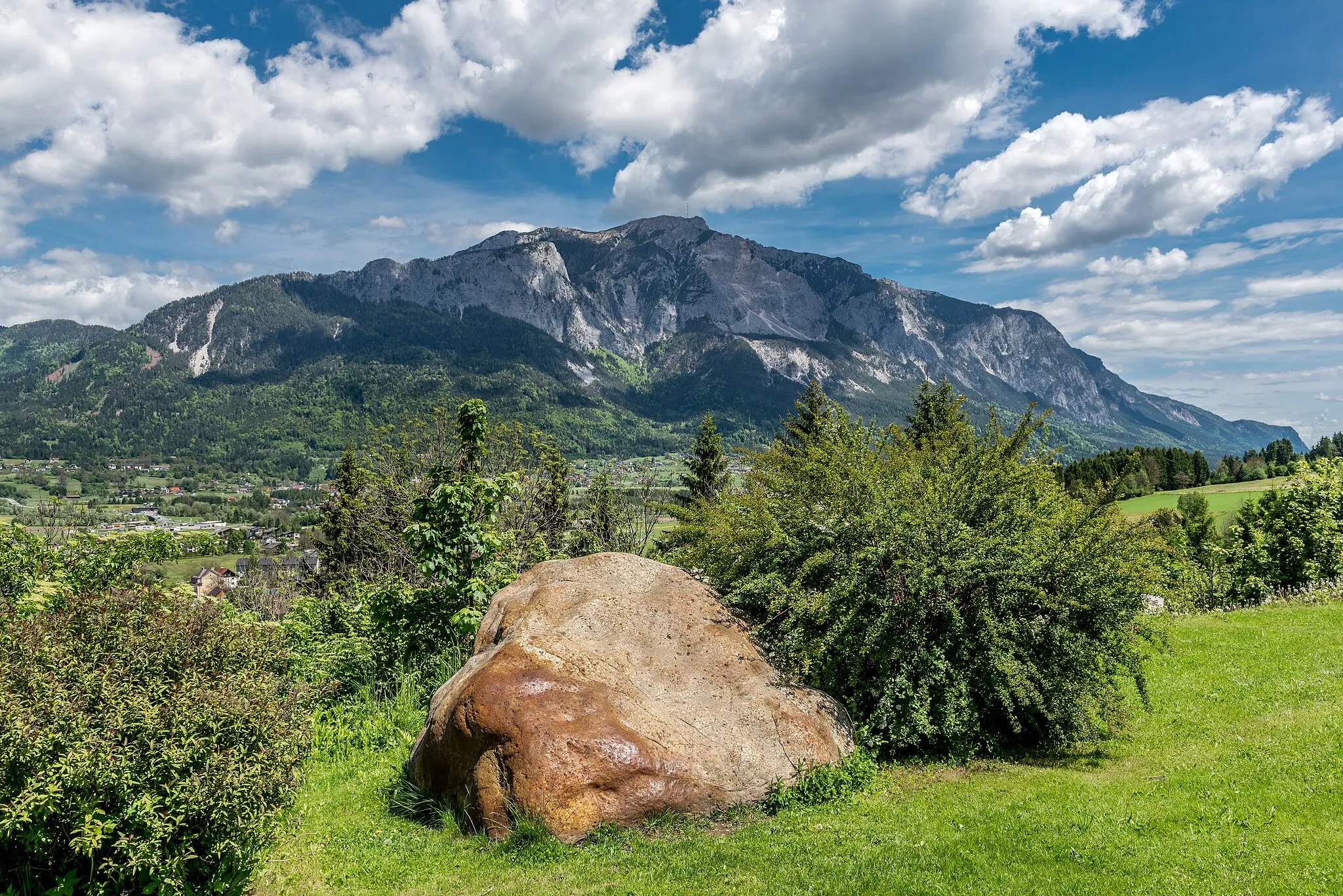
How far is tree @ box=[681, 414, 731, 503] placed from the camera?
37.6 m

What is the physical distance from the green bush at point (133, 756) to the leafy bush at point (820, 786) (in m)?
5.49

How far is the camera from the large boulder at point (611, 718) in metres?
8.02

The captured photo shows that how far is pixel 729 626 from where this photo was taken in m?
10.9

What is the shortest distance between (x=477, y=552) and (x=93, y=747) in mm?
7955

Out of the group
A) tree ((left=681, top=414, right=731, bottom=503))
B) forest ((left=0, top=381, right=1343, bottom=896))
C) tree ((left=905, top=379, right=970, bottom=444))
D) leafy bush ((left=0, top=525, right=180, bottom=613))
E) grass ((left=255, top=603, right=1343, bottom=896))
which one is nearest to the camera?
forest ((left=0, top=381, right=1343, bottom=896))

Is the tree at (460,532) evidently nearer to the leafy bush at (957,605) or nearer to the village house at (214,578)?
the leafy bush at (957,605)

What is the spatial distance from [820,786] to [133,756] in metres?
7.31

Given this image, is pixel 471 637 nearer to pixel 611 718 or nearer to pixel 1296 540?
pixel 611 718

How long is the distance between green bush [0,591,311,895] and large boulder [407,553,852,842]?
7.41 ft

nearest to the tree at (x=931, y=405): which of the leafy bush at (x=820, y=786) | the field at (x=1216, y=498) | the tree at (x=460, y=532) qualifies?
the tree at (x=460, y=532)

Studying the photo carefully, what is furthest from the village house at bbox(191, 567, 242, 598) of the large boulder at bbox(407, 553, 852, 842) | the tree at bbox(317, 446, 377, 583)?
the large boulder at bbox(407, 553, 852, 842)

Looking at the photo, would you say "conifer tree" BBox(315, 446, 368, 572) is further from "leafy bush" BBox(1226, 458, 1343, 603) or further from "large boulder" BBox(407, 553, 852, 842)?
"leafy bush" BBox(1226, 458, 1343, 603)

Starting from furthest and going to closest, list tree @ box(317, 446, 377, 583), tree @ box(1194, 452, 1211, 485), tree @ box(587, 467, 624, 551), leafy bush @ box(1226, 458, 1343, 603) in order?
tree @ box(1194, 452, 1211, 485), tree @ box(317, 446, 377, 583), tree @ box(587, 467, 624, 551), leafy bush @ box(1226, 458, 1343, 603)

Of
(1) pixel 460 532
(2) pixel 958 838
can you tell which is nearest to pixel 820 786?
(2) pixel 958 838
